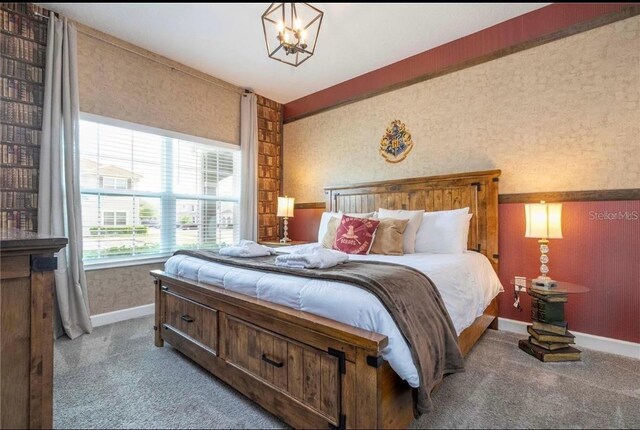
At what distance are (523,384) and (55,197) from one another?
3.88 metres

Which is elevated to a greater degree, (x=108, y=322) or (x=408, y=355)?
(x=408, y=355)

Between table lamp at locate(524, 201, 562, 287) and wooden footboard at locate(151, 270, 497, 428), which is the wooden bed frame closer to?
wooden footboard at locate(151, 270, 497, 428)

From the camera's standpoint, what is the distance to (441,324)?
1.55m

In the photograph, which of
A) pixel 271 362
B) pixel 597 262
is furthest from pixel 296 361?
pixel 597 262

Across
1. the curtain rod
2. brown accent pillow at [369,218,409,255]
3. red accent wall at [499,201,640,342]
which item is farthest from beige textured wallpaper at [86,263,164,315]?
red accent wall at [499,201,640,342]

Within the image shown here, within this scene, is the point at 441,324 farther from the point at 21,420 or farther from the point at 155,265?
the point at 155,265

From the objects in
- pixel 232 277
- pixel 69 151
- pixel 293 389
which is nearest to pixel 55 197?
pixel 69 151

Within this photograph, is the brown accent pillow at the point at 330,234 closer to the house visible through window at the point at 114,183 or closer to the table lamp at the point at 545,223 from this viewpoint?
the table lamp at the point at 545,223

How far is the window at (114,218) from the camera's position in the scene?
3.14 meters

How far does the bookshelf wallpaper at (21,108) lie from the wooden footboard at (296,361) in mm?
Answer: 1761

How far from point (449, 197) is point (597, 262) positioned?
49.8 inches

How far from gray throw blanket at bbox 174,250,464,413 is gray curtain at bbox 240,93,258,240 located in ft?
8.45

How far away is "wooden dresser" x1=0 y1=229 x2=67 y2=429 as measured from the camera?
1.16 meters

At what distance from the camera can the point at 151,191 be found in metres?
3.48
